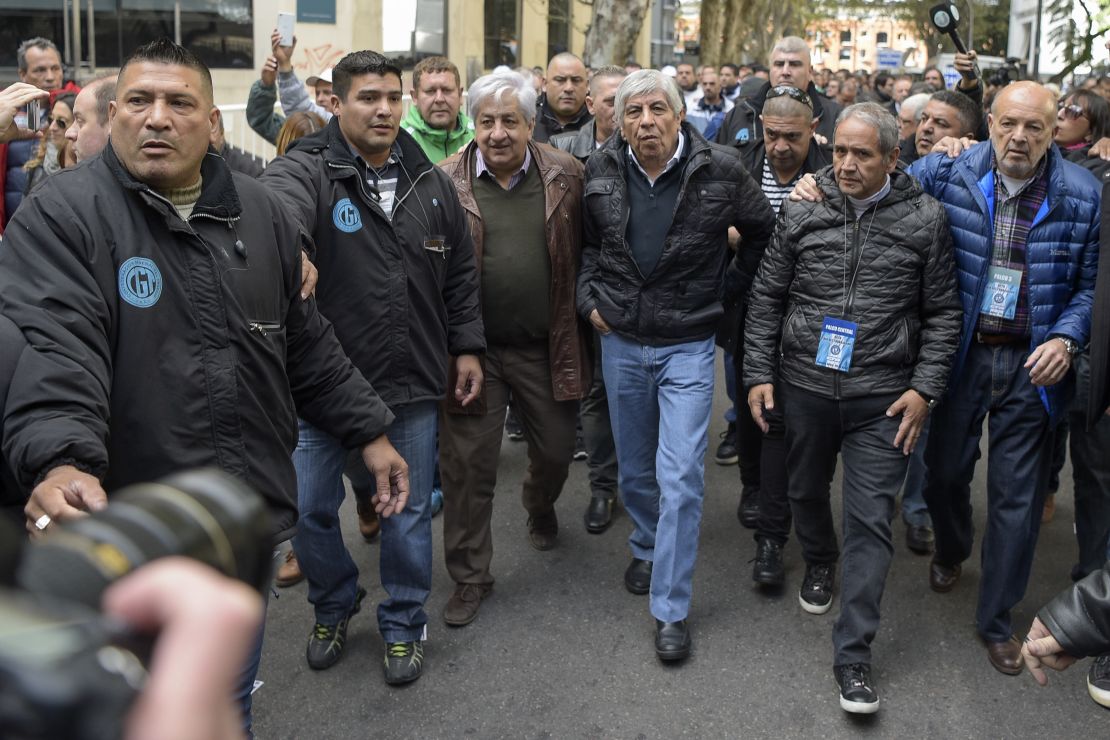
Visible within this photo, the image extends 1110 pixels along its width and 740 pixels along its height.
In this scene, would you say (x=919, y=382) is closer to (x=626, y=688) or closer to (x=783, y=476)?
(x=783, y=476)

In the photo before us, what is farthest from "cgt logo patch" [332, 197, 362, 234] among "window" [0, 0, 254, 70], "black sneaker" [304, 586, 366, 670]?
"window" [0, 0, 254, 70]

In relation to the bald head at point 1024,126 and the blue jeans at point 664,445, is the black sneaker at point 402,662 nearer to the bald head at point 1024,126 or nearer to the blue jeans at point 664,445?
the blue jeans at point 664,445

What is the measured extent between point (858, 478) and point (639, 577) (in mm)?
1151

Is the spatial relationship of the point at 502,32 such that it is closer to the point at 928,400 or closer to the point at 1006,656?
the point at 928,400

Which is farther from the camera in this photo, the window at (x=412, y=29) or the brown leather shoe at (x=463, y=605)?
the window at (x=412, y=29)

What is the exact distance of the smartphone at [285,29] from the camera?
6.97m

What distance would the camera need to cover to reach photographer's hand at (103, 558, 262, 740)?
805 millimetres

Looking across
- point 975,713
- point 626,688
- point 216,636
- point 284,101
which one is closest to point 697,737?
point 626,688

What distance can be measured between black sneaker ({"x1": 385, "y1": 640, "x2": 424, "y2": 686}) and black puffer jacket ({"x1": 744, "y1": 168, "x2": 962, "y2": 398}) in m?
1.77

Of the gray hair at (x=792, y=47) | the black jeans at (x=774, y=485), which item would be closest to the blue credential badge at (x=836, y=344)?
the black jeans at (x=774, y=485)

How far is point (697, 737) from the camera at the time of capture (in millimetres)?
3801

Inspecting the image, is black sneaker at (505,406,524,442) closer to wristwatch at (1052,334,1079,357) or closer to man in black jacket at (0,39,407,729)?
wristwatch at (1052,334,1079,357)

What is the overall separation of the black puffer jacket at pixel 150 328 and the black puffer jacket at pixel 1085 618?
197cm

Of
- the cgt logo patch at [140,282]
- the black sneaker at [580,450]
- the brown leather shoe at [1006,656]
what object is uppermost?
the cgt logo patch at [140,282]
